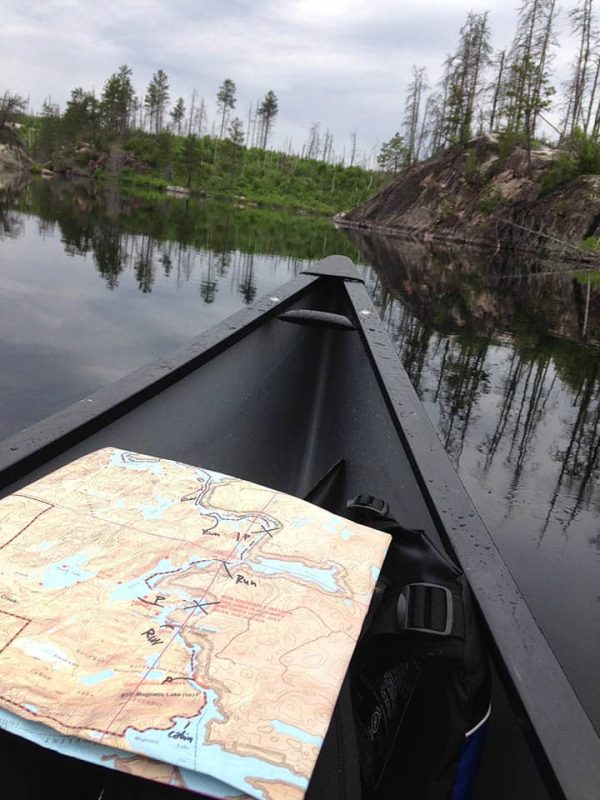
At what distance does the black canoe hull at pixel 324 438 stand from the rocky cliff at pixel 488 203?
19.3 m

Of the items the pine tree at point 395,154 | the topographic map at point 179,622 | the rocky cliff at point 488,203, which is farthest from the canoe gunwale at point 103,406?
the pine tree at point 395,154

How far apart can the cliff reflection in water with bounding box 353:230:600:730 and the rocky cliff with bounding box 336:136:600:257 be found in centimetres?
1378

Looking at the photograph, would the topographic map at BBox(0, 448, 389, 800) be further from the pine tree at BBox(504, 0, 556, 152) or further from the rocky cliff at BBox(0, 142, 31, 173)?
the rocky cliff at BBox(0, 142, 31, 173)

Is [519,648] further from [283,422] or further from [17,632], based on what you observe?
[283,422]

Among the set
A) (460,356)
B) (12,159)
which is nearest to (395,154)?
(12,159)

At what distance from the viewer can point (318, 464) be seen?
2146 millimetres

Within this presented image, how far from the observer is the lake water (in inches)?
94.6

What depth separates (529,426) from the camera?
3914 mm

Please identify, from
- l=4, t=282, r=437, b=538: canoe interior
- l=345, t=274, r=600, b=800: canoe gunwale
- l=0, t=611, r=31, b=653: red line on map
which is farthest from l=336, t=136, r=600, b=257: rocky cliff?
l=0, t=611, r=31, b=653: red line on map

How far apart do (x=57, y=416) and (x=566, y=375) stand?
16.0 ft

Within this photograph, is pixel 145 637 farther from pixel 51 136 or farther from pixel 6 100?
pixel 51 136

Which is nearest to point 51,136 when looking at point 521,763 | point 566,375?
point 566,375

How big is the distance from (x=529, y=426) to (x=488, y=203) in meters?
24.9

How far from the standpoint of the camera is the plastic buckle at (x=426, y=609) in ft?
2.29
